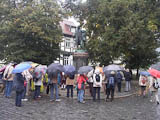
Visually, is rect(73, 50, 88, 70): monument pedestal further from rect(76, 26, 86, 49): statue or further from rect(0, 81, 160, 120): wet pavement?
rect(0, 81, 160, 120): wet pavement

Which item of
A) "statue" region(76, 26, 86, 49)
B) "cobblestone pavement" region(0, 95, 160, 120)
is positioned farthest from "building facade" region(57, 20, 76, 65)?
"cobblestone pavement" region(0, 95, 160, 120)

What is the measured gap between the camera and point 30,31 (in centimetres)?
1852

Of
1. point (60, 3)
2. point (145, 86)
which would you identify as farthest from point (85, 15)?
point (145, 86)

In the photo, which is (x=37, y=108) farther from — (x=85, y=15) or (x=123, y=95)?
(x=85, y=15)

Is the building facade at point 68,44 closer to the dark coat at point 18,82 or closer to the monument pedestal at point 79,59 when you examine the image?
the monument pedestal at point 79,59

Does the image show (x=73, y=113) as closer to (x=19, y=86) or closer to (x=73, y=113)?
(x=73, y=113)

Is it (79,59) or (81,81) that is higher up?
(79,59)

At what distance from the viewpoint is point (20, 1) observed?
2088cm

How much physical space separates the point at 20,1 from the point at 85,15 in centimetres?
624

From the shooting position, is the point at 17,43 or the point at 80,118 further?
the point at 17,43

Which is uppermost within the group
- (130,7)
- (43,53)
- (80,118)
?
(130,7)

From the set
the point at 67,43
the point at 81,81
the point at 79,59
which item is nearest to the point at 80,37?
the point at 79,59

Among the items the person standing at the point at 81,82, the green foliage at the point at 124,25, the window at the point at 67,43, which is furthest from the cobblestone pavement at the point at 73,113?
the window at the point at 67,43

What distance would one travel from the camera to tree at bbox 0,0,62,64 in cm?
1878
